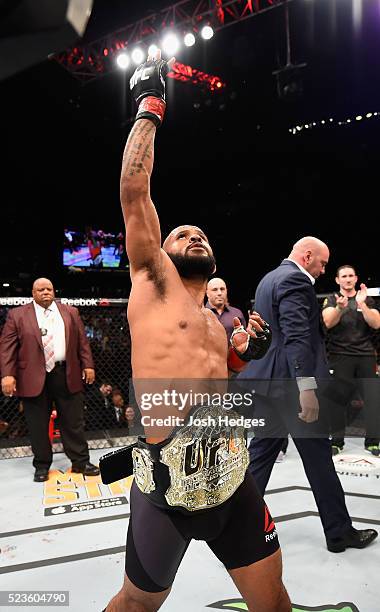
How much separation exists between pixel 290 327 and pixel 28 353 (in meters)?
2.14

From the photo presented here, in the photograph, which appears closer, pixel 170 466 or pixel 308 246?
pixel 170 466

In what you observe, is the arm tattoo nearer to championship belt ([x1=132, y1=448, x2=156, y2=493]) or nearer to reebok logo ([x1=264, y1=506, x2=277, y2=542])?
championship belt ([x1=132, y1=448, x2=156, y2=493])

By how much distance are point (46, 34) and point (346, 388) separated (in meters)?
4.18

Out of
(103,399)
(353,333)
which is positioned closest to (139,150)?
(353,333)

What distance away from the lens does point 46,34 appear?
0.36 meters

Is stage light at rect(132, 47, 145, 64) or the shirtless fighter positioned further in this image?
stage light at rect(132, 47, 145, 64)

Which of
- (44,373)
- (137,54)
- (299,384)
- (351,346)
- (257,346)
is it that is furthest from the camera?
(137,54)

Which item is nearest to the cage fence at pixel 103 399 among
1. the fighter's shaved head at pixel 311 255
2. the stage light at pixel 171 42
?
the fighter's shaved head at pixel 311 255

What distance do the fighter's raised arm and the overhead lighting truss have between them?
15.2 feet

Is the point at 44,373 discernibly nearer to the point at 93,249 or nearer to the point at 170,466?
the point at 170,466

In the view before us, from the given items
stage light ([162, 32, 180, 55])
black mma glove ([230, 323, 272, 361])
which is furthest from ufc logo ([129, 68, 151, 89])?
stage light ([162, 32, 180, 55])

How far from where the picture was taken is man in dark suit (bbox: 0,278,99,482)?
358 cm

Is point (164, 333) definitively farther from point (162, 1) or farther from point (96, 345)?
point (162, 1)

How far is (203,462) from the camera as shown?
4.14 ft
